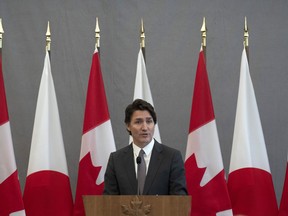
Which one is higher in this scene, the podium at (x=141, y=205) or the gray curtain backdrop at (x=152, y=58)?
the gray curtain backdrop at (x=152, y=58)

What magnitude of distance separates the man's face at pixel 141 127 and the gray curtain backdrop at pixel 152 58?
63.7 inches

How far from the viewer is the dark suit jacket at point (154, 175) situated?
265 cm

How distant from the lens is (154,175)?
266 cm

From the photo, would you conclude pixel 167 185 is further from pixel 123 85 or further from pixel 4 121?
pixel 123 85

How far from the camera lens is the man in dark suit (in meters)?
2.66

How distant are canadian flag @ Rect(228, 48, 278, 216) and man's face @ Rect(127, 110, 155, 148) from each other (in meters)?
1.15

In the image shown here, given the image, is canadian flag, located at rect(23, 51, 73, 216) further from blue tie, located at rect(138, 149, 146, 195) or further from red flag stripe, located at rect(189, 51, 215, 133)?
blue tie, located at rect(138, 149, 146, 195)

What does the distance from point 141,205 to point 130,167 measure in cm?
57

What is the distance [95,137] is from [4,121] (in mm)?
653

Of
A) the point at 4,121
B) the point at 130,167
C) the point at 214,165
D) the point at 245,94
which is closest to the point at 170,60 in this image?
the point at 245,94

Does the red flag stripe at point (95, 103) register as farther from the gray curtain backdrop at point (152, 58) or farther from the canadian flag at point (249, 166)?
the canadian flag at point (249, 166)

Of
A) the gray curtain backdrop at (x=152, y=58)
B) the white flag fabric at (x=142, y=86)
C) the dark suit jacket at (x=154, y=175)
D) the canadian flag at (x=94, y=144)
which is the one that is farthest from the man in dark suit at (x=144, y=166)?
the gray curtain backdrop at (x=152, y=58)

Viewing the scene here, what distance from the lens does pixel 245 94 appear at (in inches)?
151

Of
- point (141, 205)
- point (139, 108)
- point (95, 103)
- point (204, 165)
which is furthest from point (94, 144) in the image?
point (141, 205)
